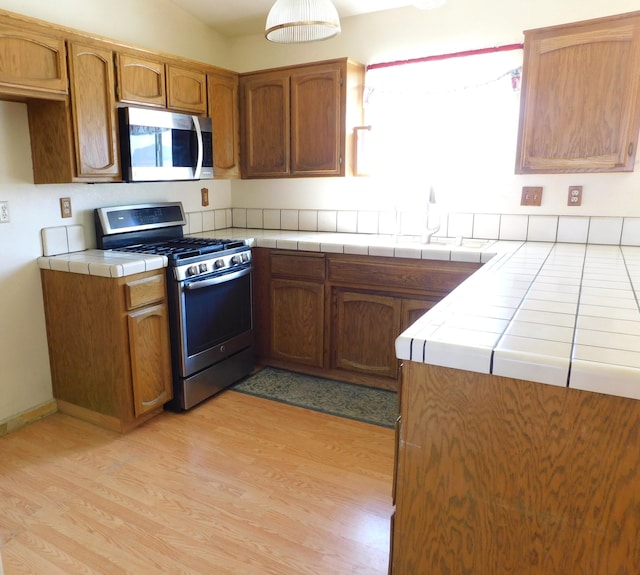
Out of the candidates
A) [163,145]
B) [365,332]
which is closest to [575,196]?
[365,332]

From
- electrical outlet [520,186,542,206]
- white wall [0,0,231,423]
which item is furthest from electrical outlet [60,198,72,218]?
electrical outlet [520,186,542,206]

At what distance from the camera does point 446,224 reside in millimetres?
3156

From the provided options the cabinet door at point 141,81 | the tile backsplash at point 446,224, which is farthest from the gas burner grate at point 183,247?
the cabinet door at point 141,81

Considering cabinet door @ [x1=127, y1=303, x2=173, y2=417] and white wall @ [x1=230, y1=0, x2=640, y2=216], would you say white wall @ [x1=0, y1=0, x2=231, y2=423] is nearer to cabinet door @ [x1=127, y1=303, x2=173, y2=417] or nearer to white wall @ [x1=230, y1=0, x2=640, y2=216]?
cabinet door @ [x1=127, y1=303, x2=173, y2=417]

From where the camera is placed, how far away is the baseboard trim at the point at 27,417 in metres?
2.50

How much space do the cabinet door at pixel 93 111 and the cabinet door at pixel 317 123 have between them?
1.17 m

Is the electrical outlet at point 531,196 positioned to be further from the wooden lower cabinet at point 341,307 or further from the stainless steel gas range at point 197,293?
the stainless steel gas range at point 197,293

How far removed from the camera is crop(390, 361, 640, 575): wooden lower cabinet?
100cm

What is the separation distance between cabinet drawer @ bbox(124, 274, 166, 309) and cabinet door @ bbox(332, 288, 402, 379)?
41.2 inches

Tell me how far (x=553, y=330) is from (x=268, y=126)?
2.65 m

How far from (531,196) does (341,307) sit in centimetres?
131

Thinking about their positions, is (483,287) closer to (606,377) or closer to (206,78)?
(606,377)

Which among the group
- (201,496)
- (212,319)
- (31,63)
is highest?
(31,63)

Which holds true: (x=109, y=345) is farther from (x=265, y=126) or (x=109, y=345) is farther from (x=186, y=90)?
(x=265, y=126)
